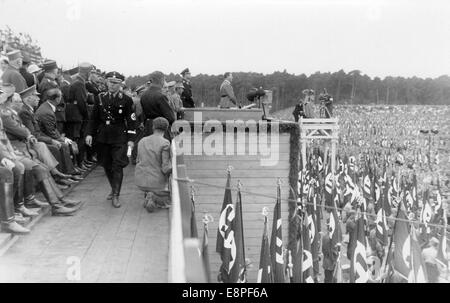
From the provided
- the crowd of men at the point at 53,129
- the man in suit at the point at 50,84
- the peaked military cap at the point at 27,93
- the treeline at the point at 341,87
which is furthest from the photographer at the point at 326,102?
the peaked military cap at the point at 27,93

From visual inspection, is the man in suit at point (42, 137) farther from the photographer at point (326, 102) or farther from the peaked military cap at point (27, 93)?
the photographer at point (326, 102)

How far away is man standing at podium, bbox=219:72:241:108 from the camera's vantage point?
18.0 meters

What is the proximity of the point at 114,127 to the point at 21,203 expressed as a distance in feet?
6.95

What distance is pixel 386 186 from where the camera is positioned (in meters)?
23.2

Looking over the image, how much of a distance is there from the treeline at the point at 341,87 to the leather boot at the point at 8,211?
964 inches

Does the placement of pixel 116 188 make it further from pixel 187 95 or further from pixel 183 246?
pixel 187 95

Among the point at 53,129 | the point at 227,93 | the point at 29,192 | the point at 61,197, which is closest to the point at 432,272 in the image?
the point at 227,93

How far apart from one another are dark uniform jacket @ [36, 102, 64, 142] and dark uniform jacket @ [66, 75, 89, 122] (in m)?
1.91

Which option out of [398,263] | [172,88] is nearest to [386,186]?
[398,263]

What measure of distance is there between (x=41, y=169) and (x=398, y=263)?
926 cm

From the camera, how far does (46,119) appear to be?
9.59 metres

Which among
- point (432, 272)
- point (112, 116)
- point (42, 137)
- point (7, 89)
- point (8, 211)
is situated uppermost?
point (7, 89)

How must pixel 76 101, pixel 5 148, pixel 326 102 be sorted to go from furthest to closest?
pixel 326 102 < pixel 76 101 < pixel 5 148

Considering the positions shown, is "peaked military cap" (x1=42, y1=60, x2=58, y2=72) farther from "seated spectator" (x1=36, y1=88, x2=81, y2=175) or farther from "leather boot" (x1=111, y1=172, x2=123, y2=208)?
"leather boot" (x1=111, y1=172, x2=123, y2=208)
